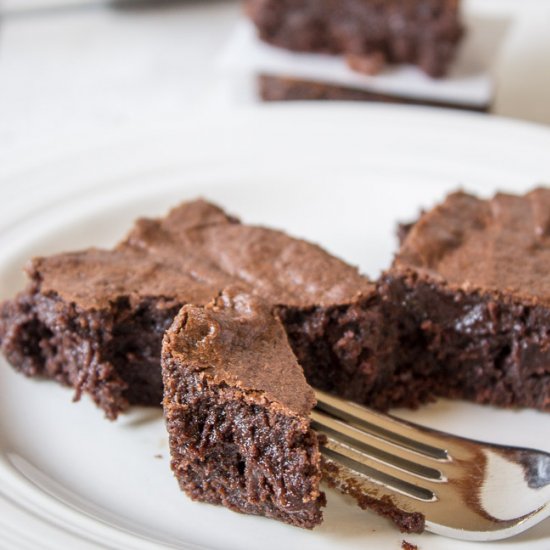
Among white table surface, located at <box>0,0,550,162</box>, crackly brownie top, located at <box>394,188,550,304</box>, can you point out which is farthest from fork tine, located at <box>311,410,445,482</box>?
white table surface, located at <box>0,0,550,162</box>

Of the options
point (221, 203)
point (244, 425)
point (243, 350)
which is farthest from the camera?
point (221, 203)

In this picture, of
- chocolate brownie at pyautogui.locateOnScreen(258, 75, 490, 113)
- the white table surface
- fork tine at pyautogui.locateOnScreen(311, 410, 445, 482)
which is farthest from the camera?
the white table surface

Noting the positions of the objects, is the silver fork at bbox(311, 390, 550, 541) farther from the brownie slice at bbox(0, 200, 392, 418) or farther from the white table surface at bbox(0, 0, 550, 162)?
the white table surface at bbox(0, 0, 550, 162)

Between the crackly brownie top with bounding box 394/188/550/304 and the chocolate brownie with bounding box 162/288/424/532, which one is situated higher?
the crackly brownie top with bounding box 394/188/550/304

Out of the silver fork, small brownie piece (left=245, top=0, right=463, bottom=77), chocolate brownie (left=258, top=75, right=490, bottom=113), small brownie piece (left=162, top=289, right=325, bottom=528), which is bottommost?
the silver fork

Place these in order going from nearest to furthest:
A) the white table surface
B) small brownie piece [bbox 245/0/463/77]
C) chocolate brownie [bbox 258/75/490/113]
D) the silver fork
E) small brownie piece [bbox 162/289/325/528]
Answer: small brownie piece [bbox 162/289/325/528] → the silver fork → small brownie piece [bbox 245/0/463/77] → chocolate brownie [bbox 258/75/490/113] → the white table surface

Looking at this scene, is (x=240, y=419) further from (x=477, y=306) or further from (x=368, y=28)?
(x=368, y=28)

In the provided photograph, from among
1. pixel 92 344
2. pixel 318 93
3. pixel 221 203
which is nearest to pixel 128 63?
pixel 318 93

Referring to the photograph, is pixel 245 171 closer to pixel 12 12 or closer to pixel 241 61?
pixel 241 61
